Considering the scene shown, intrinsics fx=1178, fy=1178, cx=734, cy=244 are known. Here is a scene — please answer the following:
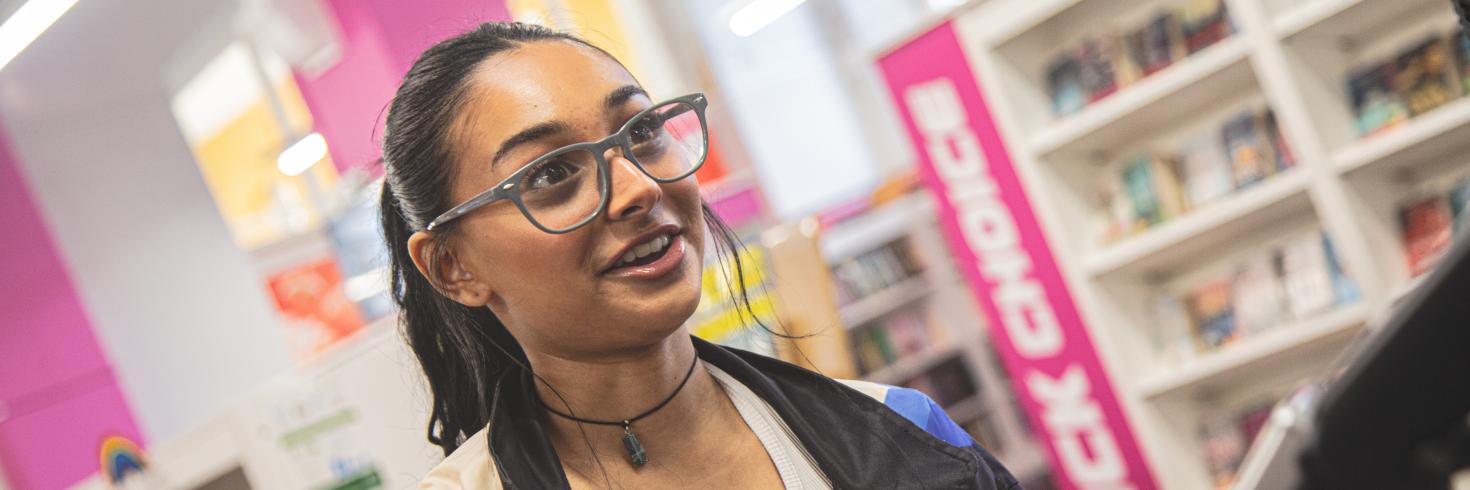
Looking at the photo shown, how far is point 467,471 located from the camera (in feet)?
3.85

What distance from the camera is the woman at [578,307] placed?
3.65 feet

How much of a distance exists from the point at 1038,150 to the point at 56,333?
21.6 feet

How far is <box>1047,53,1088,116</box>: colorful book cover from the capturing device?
4.00 m

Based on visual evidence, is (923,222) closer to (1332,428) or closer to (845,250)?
(845,250)

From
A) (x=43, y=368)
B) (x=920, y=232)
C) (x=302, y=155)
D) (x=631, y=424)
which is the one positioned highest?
(x=302, y=155)

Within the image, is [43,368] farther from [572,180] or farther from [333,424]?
[572,180]

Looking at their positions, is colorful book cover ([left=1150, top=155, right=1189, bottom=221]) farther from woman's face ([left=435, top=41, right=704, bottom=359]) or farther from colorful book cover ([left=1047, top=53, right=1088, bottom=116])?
woman's face ([left=435, top=41, right=704, bottom=359])

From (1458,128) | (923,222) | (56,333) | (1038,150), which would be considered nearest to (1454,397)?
(1458,128)

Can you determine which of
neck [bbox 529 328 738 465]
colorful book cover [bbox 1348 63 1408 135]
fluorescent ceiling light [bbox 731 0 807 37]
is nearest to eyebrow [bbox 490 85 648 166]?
neck [bbox 529 328 738 465]

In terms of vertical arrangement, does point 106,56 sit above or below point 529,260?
above

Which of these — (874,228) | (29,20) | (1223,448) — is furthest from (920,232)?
(29,20)

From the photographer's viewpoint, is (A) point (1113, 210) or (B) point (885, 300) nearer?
(A) point (1113, 210)

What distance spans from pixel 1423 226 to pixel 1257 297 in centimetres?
Result: 52

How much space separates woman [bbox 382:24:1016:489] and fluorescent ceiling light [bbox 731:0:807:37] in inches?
397
